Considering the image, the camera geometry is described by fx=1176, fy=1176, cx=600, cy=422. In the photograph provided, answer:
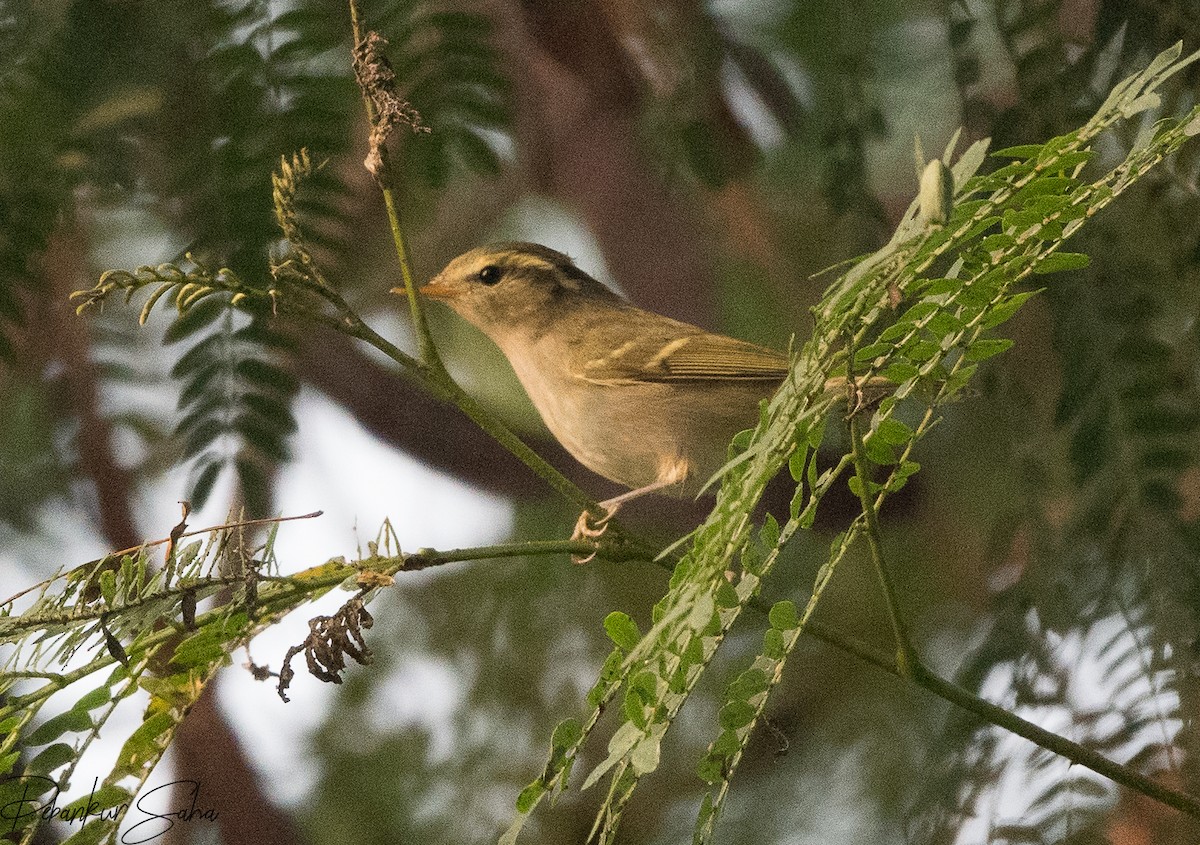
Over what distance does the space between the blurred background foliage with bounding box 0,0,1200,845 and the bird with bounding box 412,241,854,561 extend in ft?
0.57

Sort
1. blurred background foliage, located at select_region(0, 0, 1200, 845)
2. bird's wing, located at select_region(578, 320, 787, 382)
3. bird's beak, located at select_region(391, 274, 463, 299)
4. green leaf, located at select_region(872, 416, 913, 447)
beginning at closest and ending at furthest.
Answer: green leaf, located at select_region(872, 416, 913, 447) → blurred background foliage, located at select_region(0, 0, 1200, 845) → bird's wing, located at select_region(578, 320, 787, 382) → bird's beak, located at select_region(391, 274, 463, 299)

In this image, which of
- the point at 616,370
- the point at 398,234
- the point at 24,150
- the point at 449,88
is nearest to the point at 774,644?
the point at 398,234

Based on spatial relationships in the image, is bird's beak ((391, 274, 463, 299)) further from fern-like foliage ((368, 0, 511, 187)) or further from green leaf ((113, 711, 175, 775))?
green leaf ((113, 711, 175, 775))

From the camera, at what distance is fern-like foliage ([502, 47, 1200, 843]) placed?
617mm

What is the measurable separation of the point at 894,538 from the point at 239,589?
141 cm

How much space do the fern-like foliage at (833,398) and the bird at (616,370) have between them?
73 cm

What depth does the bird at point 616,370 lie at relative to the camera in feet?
5.31

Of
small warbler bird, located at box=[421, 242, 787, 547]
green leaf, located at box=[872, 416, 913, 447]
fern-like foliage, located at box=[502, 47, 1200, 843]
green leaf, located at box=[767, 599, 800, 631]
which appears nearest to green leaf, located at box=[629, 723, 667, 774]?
fern-like foliage, located at box=[502, 47, 1200, 843]

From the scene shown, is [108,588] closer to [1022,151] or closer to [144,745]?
[144,745]

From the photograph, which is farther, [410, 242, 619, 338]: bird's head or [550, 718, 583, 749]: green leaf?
[410, 242, 619, 338]: bird's head

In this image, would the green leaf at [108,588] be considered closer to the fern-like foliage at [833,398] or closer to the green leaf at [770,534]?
the fern-like foliage at [833,398]

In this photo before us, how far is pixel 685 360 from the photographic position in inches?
65.3

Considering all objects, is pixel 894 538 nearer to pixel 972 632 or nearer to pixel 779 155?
pixel 972 632

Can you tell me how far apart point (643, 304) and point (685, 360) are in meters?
0.48
